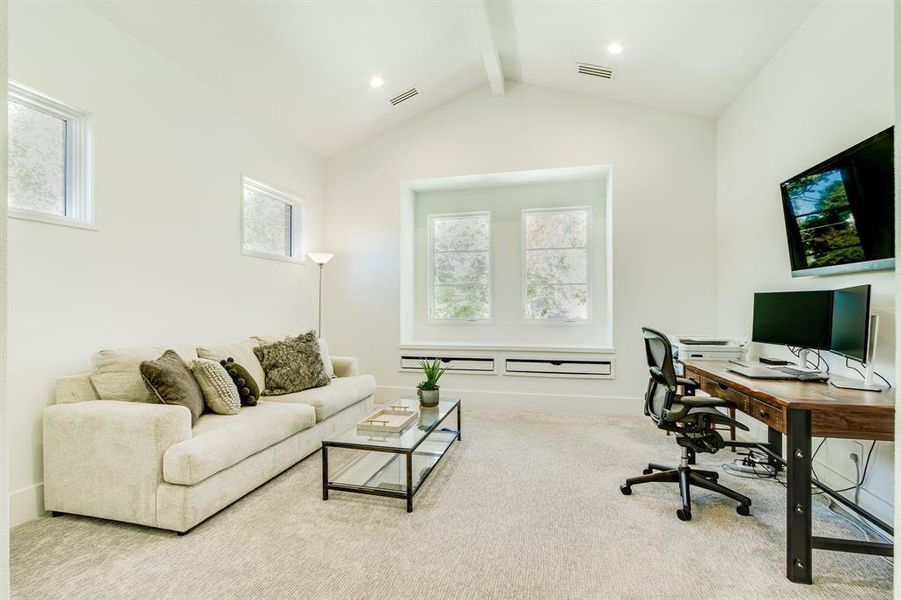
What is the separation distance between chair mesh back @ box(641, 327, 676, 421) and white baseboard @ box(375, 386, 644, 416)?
1.72m

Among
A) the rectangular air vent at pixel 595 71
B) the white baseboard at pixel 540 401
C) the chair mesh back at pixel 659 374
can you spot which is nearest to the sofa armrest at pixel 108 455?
the white baseboard at pixel 540 401

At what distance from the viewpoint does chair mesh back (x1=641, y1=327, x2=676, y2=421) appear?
7.57ft

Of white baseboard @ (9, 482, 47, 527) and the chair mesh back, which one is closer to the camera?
white baseboard @ (9, 482, 47, 527)

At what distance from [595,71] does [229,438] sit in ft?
14.2

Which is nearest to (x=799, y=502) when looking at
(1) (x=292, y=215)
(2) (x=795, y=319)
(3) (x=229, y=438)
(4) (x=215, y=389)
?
(2) (x=795, y=319)

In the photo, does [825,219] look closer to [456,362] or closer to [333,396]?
[456,362]

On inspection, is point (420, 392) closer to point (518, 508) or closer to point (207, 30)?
point (518, 508)

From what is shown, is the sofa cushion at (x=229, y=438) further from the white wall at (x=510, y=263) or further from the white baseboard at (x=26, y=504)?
the white wall at (x=510, y=263)

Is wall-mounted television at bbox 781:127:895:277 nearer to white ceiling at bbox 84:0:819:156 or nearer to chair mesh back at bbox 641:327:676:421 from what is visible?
chair mesh back at bbox 641:327:676:421

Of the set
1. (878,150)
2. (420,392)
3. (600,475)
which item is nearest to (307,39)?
(420,392)

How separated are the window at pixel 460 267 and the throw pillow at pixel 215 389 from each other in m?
2.89

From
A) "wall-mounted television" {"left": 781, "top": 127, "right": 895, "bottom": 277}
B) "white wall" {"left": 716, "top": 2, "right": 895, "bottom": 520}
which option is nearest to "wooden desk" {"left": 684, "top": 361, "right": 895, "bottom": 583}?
"white wall" {"left": 716, "top": 2, "right": 895, "bottom": 520}

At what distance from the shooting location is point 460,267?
5137 millimetres

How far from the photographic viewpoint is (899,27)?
747mm
